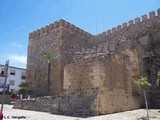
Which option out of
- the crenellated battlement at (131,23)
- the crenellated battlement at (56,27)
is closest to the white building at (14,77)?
the crenellated battlement at (56,27)

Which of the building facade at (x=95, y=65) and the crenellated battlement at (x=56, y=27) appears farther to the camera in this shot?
the crenellated battlement at (x=56, y=27)

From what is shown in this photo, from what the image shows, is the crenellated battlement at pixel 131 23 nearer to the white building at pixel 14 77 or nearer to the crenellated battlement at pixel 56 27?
the crenellated battlement at pixel 56 27

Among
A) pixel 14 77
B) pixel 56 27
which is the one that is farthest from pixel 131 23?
pixel 14 77

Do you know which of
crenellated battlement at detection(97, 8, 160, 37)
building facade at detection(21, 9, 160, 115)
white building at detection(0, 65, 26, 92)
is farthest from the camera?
white building at detection(0, 65, 26, 92)

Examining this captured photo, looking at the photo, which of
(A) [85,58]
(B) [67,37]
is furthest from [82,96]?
(B) [67,37]

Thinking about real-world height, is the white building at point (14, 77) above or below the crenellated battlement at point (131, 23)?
below

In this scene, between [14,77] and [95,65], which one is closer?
[95,65]

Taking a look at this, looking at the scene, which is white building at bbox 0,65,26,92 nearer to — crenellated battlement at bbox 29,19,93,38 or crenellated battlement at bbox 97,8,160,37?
crenellated battlement at bbox 29,19,93,38

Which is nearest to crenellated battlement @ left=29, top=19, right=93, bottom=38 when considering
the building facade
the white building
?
the building facade

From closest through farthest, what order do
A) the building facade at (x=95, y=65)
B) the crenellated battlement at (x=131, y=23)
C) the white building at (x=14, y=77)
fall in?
the building facade at (x=95, y=65), the crenellated battlement at (x=131, y=23), the white building at (x=14, y=77)

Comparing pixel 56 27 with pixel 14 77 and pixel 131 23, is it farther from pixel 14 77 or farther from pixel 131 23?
pixel 14 77

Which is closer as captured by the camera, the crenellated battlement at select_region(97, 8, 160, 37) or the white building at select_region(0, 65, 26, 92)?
the crenellated battlement at select_region(97, 8, 160, 37)

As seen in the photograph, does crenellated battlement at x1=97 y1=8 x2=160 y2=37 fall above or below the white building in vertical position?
above

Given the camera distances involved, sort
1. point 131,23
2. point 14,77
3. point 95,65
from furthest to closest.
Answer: point 14,77 → point 131,23 → point 95,65
